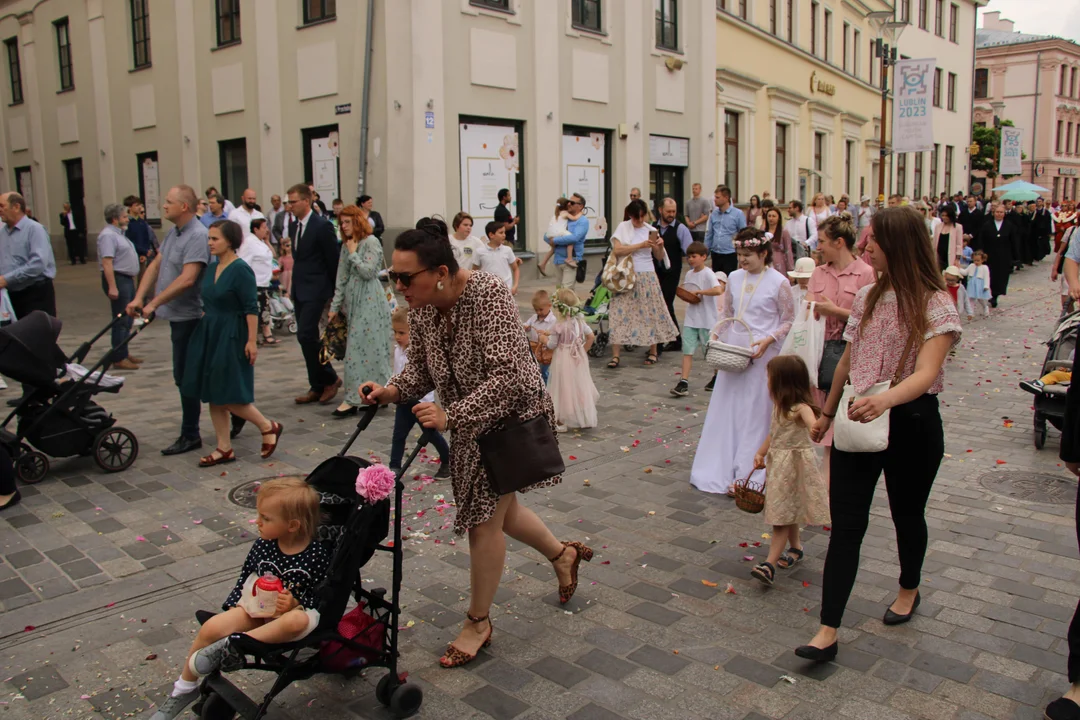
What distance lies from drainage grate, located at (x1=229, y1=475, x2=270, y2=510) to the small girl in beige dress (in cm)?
331

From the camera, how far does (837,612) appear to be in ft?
12.6

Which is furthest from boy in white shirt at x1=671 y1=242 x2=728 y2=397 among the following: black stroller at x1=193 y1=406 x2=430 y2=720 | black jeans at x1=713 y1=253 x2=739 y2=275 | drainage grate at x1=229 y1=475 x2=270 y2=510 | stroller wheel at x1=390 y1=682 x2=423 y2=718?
stroller wheel at x1=390 y1=682 x2=423 y2=718

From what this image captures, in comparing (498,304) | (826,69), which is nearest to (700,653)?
(498,304)

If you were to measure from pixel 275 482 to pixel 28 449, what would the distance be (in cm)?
390

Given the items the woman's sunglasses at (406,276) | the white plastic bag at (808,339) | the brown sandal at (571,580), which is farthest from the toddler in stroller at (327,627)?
the white plastic bag at (808,339)

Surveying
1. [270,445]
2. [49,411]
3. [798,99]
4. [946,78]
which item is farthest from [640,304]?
[946,78]

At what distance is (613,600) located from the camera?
4.50 m

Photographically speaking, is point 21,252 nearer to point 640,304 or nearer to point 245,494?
point 245,494

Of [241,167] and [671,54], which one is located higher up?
[671,54]

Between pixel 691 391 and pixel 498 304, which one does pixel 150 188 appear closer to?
pixel 691 391

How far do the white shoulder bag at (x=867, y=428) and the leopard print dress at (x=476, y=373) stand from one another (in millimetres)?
1206

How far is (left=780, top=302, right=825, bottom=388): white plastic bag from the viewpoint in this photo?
19.1 feet

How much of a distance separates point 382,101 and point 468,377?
14053mm

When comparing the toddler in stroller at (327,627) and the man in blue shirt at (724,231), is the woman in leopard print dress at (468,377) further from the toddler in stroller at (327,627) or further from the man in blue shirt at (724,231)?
the man in blue shirt at (724,231)
